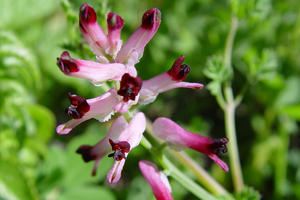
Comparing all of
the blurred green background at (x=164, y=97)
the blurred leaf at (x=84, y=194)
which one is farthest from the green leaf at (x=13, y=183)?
the blurred leaf at (x=84, y=194)

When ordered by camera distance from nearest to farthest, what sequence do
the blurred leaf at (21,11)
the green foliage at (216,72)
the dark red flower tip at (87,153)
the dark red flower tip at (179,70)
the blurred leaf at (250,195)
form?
the dark red flower tip at (179,70) < the dark red flower tip at (87,153) < the blurred leaf at (250,195) < the green foliage at (216,72) < the blurred leaf at (21,11)

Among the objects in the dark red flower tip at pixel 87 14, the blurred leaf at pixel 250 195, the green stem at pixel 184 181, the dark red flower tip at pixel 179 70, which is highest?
the dark red flower tip at pixel 87 14

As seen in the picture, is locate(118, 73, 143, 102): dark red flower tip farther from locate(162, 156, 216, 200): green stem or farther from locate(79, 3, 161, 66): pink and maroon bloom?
locate(162, 156, 216, 200): green stem

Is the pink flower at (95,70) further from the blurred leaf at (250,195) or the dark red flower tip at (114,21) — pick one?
the blurred leaf at (250,195)

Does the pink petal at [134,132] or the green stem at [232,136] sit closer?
the pink petal at [134,132]

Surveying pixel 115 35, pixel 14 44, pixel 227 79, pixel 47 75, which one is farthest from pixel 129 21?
pixel 115 35
